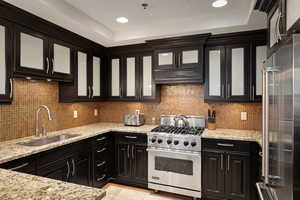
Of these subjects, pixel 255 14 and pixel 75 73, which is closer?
pixel 255 14

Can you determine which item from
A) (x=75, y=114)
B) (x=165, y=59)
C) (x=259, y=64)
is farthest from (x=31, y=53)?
(x=259, y=64)

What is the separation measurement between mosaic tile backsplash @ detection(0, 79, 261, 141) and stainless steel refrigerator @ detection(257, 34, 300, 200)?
63.7 inches

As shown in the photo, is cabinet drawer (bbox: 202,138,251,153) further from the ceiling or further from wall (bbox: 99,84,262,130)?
the ceiling

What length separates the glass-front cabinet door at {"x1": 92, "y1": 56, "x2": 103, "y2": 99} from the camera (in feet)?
11.1

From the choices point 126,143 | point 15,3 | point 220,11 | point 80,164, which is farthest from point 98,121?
point 220,11

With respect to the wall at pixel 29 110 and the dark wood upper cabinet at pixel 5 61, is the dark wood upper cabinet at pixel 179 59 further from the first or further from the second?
the dark wood upper cabinet at pixel 5 61

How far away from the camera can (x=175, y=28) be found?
9.41ft

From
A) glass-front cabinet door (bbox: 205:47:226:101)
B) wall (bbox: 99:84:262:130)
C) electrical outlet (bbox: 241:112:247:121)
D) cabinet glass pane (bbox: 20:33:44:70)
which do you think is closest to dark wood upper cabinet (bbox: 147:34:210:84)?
glass-front cabinet door (bbox: 205:47:226:101)

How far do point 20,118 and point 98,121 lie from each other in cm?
169

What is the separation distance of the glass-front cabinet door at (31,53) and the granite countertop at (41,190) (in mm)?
1432

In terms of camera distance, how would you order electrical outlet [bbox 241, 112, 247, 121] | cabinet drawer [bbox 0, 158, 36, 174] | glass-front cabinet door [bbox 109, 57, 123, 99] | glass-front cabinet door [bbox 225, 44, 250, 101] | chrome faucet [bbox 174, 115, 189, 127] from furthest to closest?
glass-front cabinet door [bbox 109, 57, 123, 99] → chrome faucet [bbox 174, 115, 189, 127] → electrical outlet [bbox 241, 112, 247, 121] → glass-front cabinet door [bbox 225, 44, 250, 101] → cabinet drawer [bbox 0, 158, 36, 174]

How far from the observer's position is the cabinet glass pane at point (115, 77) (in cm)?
357

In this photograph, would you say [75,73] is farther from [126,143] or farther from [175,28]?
[175,28]

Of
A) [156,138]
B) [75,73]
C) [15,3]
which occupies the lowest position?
[156,138]
